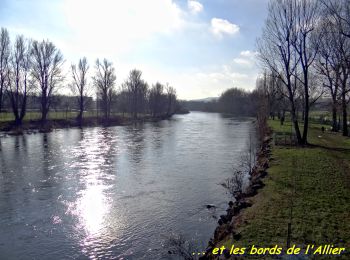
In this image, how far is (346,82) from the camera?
26.6m

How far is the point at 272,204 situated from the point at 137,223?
14.6ft

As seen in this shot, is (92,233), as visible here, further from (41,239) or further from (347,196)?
(347,196)

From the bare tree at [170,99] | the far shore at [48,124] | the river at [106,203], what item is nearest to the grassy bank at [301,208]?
the river at [106,203]

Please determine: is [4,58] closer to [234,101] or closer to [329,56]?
[329,56]

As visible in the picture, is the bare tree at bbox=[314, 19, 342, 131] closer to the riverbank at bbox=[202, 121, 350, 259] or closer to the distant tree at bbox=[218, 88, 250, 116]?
the riverbank at bbox=[202, 121, 350, 259]

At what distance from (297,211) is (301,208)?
295 mm

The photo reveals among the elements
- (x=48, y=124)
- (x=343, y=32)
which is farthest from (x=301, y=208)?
(x=48, y=124)

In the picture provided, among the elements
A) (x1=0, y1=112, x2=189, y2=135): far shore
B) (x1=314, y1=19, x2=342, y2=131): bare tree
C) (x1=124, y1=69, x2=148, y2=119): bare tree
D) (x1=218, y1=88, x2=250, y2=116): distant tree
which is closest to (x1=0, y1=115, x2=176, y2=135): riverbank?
(x1=0, y1=112, x2=189, y2=135): far shore

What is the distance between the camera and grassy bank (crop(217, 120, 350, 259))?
6.79 meters

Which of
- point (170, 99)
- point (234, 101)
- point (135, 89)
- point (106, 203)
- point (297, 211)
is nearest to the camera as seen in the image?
point (297, 211)

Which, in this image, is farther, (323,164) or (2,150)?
(2,150)

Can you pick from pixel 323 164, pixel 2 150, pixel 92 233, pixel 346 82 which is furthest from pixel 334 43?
pixel 2 150

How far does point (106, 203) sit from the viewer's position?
39.1ft

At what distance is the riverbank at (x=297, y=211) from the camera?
22.2 feet
